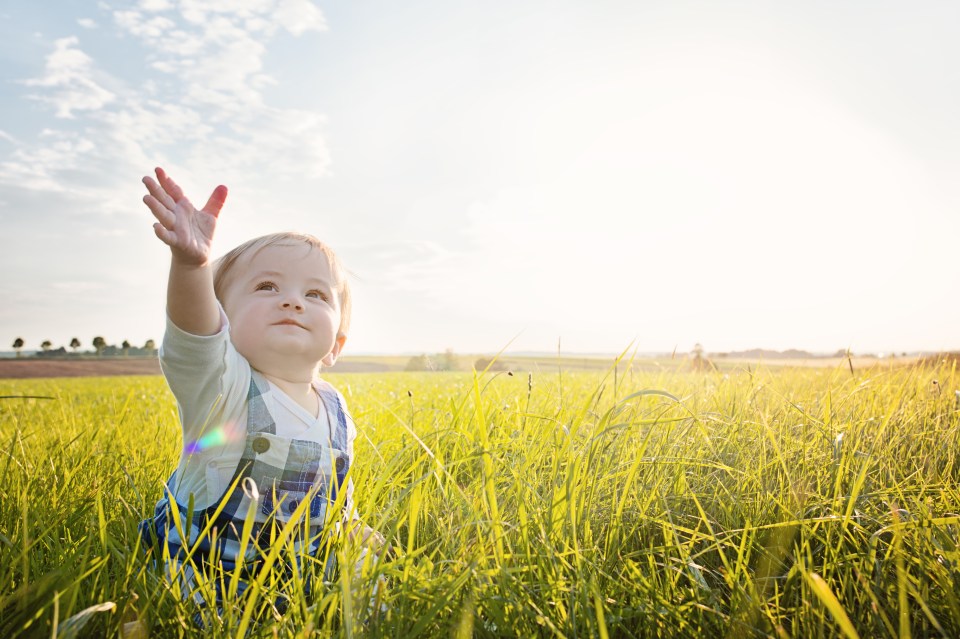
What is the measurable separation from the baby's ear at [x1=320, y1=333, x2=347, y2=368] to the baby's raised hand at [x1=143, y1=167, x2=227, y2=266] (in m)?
0.76

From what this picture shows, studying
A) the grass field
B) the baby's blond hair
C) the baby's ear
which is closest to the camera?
the grass field

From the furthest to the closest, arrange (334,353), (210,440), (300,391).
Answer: (334,353)
(300,391)
(210,440)

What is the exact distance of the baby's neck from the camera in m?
2.30

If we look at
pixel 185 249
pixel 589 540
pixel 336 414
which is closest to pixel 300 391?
pixel 336 414

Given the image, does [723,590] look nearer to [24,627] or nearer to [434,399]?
[24,627]

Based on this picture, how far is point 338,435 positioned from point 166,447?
149cm

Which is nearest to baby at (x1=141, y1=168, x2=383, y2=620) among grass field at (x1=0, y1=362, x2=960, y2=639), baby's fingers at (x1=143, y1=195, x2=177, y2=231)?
baby's fingers at (x1=143, y1=195, x2=177, y2=231)

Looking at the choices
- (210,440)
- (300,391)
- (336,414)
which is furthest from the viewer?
(336,414)

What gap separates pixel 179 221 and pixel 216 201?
0.19m

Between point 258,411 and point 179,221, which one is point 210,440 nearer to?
point 258,411

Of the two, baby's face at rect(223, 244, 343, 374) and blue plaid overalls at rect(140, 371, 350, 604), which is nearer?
blue plaid overalls at rect(140, 371, 350, 604)

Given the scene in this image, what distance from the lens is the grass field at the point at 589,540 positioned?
1.43 metres

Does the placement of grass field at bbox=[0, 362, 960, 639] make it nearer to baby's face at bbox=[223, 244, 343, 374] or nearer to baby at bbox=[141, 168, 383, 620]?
baby at bbox=[141, 168, 383, 620]

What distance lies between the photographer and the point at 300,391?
236cm
